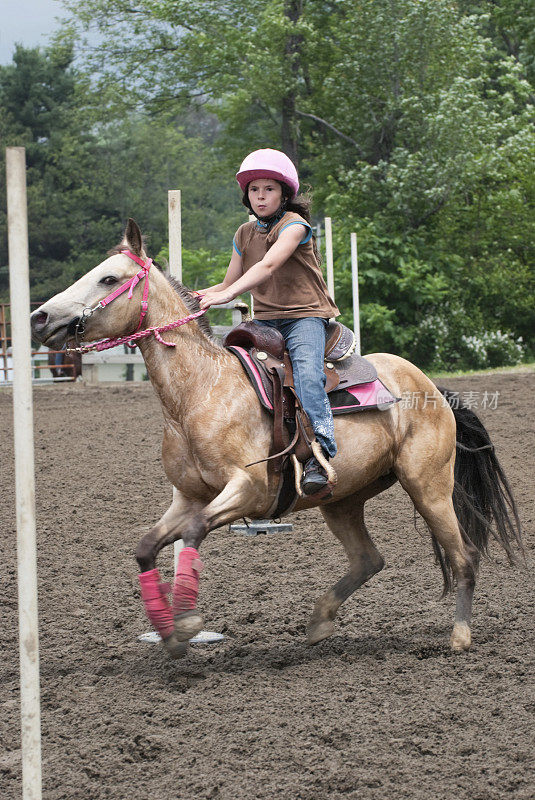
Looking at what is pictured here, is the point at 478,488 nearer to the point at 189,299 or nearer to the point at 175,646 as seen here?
the point at 189,299

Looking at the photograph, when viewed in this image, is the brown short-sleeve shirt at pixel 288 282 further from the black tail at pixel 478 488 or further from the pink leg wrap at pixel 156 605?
the pink leg wrap at pixel 156 605

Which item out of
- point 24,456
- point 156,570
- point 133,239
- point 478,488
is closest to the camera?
point 24,456

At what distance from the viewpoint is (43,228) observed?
3691 centimetres

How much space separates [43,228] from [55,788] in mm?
35584

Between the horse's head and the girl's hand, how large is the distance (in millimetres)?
328

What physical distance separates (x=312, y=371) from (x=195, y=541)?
104 cm

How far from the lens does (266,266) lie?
4.38m

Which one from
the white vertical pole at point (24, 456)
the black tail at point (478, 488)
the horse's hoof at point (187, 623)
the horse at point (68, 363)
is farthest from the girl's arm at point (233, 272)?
the horse at point (68, 363)

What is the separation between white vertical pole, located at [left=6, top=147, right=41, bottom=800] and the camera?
A: 248 centimetres

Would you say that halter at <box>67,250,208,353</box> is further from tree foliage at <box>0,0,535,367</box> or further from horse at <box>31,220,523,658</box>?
tree foliage at <box>0,0,535,367</box>

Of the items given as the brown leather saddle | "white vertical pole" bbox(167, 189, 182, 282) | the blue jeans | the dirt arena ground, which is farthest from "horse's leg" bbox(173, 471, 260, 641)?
→ "white vertical pole" bbox(167, 189, 182, 282)

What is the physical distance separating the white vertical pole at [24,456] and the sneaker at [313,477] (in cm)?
206

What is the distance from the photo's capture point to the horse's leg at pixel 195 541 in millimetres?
3895

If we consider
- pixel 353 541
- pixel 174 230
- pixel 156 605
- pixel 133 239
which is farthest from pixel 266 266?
pixel 353 541
